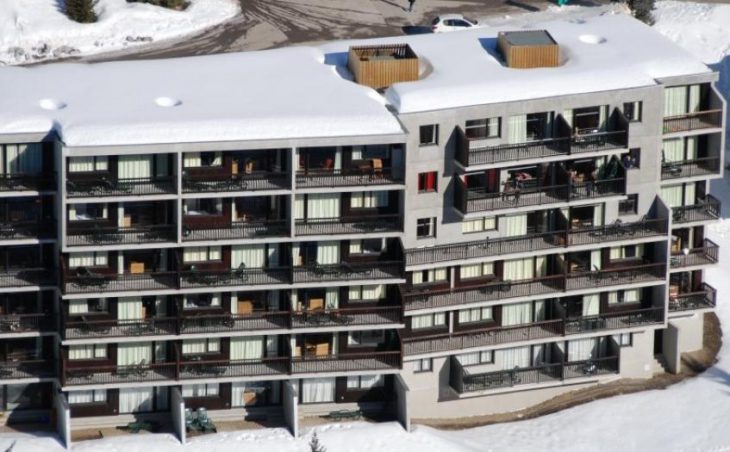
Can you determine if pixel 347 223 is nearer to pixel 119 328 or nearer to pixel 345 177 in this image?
pixel 345 177

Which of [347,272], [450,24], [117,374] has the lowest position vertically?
[117,374]

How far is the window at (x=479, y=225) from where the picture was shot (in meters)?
155

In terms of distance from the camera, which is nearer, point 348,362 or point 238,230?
point 238,230

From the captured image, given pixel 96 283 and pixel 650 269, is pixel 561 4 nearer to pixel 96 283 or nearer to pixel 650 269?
pixel 650 269

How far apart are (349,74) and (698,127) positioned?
21899mm

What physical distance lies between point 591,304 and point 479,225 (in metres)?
9.61

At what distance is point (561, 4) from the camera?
19700 centimetres

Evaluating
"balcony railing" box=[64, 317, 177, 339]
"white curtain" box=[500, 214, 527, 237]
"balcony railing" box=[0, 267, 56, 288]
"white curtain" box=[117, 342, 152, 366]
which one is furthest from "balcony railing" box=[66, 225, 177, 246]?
"white curtain" box=[500, 214, 527, 237]

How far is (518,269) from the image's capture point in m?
157

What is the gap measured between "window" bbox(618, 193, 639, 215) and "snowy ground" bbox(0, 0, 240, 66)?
43.8 m

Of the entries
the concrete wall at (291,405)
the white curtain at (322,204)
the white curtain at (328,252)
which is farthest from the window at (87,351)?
the white curtain at (322,204)

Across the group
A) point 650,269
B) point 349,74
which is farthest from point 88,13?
point 650,269

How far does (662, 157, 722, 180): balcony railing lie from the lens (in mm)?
159750

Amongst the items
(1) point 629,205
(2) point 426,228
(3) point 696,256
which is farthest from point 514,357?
(3) point 696,256
